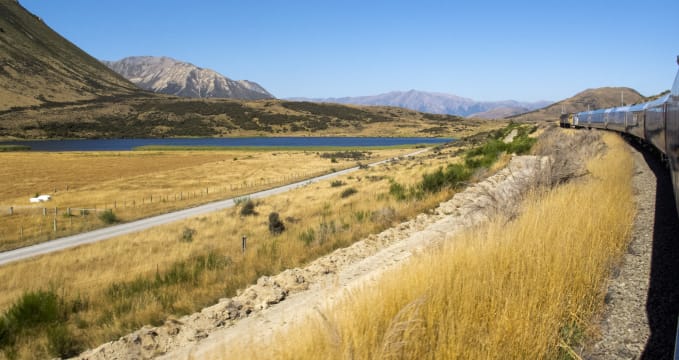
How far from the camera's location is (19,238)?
30000 millimetres

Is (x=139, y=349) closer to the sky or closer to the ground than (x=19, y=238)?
closer to the sky

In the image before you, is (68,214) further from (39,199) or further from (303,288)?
(303,288)

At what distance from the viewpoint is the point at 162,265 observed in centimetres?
1758

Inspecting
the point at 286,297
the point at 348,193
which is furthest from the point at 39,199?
the point at 286,297

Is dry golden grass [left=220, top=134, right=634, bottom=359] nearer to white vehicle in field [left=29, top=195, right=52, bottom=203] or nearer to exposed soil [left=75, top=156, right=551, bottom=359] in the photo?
exposed soil [left=75, top=156, right=551, bottom=359]

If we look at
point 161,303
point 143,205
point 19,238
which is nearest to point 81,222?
point 19,238

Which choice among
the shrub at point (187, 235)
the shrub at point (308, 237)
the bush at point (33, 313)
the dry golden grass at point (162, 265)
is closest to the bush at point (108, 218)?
the dry golden grass at point (162, 265)

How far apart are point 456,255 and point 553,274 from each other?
122cm

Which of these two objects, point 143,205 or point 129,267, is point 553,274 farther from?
point 143,205

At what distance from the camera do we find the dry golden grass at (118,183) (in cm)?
3672

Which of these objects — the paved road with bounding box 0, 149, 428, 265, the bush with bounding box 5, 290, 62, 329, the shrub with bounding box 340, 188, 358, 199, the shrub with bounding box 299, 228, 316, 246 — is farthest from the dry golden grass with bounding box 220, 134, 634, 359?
the shrub with bounding box 340, 188, 358, 199

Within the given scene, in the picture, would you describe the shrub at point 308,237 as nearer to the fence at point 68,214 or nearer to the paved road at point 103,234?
the paved road at point 103,234

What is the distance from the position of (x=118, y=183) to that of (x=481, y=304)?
65.6 meters

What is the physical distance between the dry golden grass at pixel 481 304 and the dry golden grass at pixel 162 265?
6.48 m
